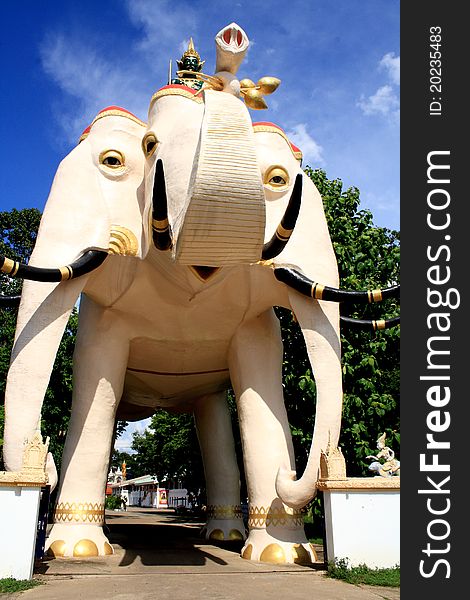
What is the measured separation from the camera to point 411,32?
20.2 feet

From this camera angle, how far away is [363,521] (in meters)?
6.97

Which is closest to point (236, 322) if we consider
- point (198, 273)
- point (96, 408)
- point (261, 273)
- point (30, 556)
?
point (261, 273)

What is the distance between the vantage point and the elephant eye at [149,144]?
774cm

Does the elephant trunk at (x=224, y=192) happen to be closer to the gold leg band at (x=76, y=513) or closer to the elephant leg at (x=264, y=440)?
the elephant leg at (x=264, y=440)

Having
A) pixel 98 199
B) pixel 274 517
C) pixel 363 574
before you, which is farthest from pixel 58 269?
pixel 363 574

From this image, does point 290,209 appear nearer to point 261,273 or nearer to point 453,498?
point 261,273

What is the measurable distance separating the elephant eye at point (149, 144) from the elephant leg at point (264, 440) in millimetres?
2685

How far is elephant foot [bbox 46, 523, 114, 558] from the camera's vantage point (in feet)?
25.1

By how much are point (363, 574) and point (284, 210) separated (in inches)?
170

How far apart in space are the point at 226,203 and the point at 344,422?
8.18 m

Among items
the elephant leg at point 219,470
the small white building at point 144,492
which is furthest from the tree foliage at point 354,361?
the small white building at point 144,492

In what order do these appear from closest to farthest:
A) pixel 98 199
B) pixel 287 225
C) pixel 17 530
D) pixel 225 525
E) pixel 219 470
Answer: pixel 17 530, pixel 287 225, pixel 98 199, pixel 225 525, pixel 219 470

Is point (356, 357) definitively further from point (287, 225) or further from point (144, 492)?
point (144, 492)

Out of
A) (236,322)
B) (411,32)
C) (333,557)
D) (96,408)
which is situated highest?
(411,32)
